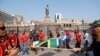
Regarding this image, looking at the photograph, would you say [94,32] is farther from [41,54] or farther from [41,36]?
[41,36]

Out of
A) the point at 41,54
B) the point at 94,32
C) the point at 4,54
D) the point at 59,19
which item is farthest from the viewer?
the point at 59,19

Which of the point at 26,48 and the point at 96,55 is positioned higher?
the point at 96,55

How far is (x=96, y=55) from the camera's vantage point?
4441 mm

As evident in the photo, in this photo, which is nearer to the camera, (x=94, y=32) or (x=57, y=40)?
(x=94, y=32)

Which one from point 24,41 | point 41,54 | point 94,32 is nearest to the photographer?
point 94,32

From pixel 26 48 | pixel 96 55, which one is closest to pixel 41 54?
pixel 26 48

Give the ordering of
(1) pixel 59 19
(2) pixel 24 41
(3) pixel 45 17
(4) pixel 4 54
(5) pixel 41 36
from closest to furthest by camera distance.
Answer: (4) pixel 4 54 < (2) pixel 24 41 < (5) pixel 41 36 < (3) pixel 45 17 < (1) pixel 59 19

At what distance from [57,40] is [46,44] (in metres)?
2.06

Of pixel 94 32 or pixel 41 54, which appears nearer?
pixel 94 32

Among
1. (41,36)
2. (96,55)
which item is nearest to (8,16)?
(41,36)

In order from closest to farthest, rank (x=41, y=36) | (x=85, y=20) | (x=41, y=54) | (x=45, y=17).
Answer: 1. (x=41, y=54)
2. (x=41, y=36)
3. (x=45, y=17)
4. (x=85, y=20)

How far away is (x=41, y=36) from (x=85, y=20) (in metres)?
61.6

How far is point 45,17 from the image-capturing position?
61.2 meters

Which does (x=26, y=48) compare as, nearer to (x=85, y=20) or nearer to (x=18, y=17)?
(x=85, y=20)
